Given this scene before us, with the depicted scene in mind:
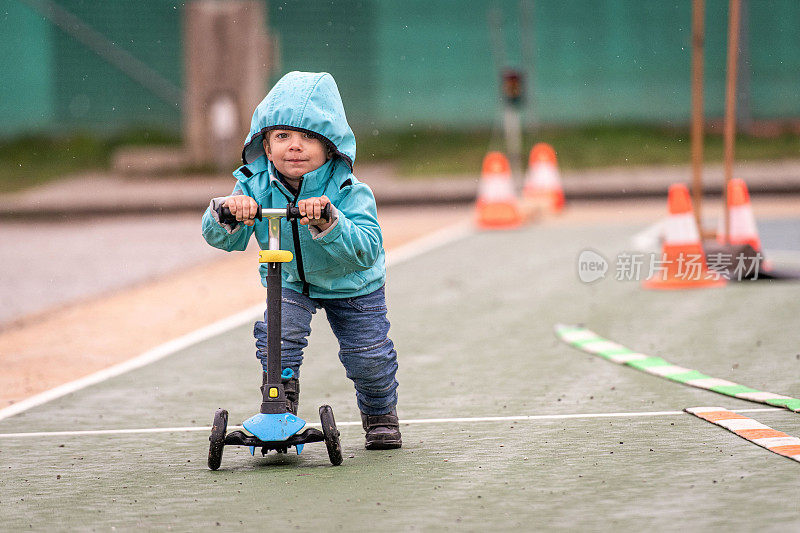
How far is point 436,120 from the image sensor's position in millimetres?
28891

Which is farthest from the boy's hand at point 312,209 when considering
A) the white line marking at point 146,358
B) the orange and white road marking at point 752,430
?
the white line marking at point 146,358

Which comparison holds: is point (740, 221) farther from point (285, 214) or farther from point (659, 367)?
point (285, 214)

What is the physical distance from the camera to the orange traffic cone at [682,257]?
35.8 ft

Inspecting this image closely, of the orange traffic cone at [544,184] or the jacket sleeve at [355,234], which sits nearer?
A: the jacket sleeve at [355,234]

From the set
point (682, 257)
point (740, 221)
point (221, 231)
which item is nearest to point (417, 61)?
point (740, 221)

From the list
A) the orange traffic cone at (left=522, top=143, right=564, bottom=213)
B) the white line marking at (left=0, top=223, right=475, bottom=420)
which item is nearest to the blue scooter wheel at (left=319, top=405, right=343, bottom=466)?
the white line marking at (left=0, top=223, right=475, bottom=420)

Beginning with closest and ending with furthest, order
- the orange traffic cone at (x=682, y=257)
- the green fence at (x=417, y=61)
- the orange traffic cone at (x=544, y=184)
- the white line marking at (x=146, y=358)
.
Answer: the white line marking at (x=146, y=358)
the orange traffic cone at (x=682, y=257)
the orange traffic cone at (x=544, y=184)
the green fence at (x=417, y=61)

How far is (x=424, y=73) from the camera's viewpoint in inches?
1137

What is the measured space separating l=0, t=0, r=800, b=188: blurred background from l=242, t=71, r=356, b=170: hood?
22071 millimetres

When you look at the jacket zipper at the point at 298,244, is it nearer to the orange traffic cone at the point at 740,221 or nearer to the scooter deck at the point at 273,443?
the scooter deck at the point at 273,443

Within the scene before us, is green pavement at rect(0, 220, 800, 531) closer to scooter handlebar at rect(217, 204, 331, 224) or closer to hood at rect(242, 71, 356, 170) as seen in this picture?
scooter handlebar at rect(217, 204, 331, 224)

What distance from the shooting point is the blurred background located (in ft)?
91.8

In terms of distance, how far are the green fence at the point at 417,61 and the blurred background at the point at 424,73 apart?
3 centimetres

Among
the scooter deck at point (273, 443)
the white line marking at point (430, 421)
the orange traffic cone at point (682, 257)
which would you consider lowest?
the white line marking at point (430, 421)
